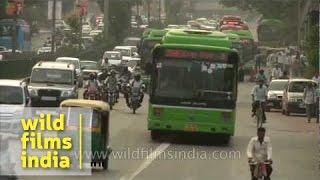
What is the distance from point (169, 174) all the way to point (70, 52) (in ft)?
186

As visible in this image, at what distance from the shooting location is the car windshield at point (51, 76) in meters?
36.1

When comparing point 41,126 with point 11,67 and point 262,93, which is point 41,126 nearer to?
point 262,93

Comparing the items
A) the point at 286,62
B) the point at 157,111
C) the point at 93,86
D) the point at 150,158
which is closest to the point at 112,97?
the point at 93,86

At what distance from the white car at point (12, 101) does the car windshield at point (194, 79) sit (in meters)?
3.78

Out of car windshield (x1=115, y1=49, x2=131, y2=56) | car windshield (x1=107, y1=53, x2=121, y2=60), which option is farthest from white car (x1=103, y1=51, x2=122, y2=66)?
car windshield (x1=115, y1=49, x2=131, y2=56)

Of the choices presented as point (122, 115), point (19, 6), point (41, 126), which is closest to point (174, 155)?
point (41, 126)

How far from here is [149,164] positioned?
71.9 feet

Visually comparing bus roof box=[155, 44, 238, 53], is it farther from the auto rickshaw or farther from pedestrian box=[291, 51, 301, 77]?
pedestrian box=[291, 51, 301, 77]

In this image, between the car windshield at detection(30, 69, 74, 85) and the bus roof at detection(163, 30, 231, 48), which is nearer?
the bus roof at detection(163, 30, 231, 48)

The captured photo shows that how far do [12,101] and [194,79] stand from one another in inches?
200

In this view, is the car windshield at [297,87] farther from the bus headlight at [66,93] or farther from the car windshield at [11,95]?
the car windshield at [11,95]

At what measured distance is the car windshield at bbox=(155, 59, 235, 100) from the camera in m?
25.8

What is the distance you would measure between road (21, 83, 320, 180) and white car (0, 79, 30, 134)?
2.74 meters

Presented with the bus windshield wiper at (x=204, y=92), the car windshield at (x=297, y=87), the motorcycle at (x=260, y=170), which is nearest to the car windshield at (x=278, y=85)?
the car windshield at (x=297, y=87)
